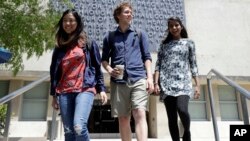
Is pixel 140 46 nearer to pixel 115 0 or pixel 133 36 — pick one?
pixel 133 36

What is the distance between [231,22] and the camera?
13.0 meters

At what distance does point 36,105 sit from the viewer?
11500 mm

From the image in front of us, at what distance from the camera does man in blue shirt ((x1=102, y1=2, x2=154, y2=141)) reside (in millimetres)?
3357

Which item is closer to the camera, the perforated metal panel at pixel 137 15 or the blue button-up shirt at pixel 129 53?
the blue button-up shirt at pixel 129 53

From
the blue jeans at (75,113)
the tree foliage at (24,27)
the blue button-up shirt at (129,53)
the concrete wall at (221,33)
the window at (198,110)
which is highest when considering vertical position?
the concrete wall at (221,33)

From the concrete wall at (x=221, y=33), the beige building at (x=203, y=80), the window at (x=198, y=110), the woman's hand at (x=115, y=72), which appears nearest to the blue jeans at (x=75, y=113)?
the woman's hand at (x=115, y=72)

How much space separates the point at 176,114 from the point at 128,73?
86 cm

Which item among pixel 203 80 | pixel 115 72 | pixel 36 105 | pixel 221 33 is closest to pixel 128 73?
pixel 115 72

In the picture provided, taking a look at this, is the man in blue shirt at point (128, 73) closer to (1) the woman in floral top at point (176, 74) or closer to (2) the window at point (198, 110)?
(1) the woman in floral top at point (176, 74)

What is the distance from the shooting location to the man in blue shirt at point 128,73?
3.36m

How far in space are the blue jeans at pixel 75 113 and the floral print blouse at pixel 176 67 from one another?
1.25m

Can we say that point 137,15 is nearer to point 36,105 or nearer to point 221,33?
point 221,33

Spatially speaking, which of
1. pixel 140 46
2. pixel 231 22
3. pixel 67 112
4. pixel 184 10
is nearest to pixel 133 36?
pixel 140 46

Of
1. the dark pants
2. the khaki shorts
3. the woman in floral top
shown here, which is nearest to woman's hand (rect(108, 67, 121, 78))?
the khaki shorts
